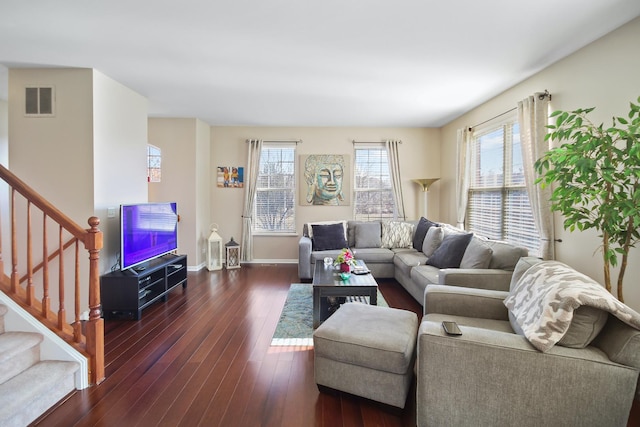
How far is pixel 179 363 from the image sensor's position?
2.45 metres

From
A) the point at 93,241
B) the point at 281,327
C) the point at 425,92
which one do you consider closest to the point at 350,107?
the point at 425,92

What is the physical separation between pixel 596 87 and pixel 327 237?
11.7ft

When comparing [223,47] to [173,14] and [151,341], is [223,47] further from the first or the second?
[151,341]

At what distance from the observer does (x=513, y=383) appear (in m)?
1.47

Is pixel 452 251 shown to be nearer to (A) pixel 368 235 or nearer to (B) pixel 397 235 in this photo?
(B) pixel 397 235

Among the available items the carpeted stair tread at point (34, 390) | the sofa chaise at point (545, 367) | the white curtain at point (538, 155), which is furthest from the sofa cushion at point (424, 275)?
the carpeted stair tread at point (34, 390)

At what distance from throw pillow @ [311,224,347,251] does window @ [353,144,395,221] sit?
0.89m

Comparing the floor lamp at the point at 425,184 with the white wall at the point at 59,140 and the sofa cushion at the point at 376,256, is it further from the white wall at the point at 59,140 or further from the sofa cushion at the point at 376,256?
the white wall at the point at 59,140

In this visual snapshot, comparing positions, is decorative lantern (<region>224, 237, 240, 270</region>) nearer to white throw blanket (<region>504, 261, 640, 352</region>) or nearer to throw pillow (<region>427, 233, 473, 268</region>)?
throw pillow (<region>427, 233, 473, 268</region>)

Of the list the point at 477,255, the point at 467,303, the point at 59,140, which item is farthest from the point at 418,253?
the point at 59,140

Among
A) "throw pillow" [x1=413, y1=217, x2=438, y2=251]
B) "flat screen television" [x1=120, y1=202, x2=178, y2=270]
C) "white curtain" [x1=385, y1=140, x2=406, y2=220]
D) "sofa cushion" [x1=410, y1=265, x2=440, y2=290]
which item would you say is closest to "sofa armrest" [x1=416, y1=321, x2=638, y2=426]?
"sofa cushion" [x1=410, y1=265, x2=440, y2=290]

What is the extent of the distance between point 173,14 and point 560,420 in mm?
3271

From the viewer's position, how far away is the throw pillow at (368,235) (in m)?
5.11

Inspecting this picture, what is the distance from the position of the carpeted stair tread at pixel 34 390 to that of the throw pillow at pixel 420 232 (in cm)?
423
